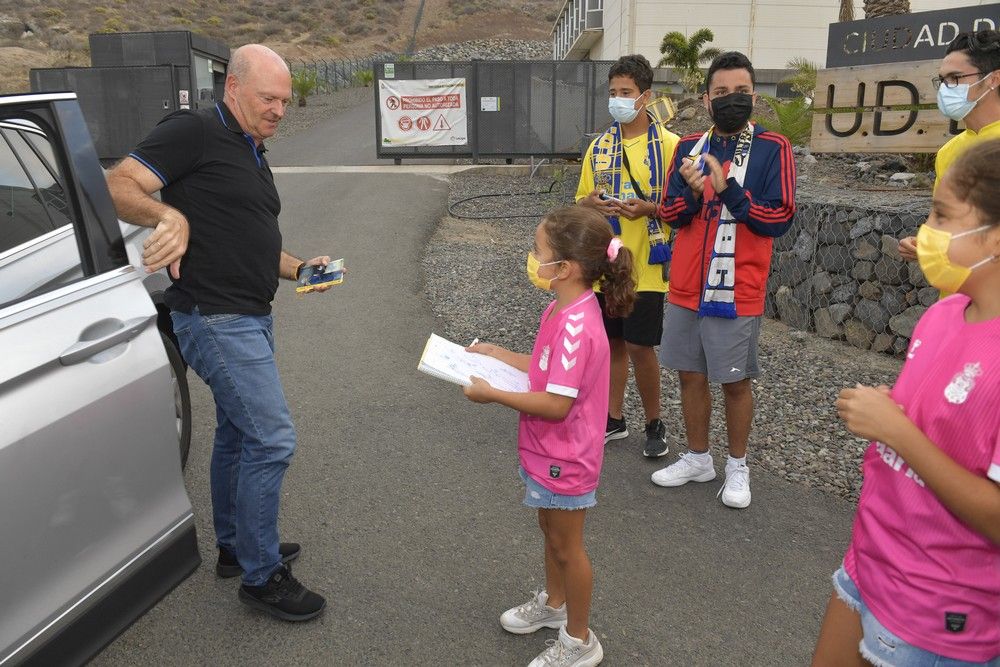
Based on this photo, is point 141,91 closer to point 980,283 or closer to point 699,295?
point 699,295

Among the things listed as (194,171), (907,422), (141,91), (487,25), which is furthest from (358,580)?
(487,25)

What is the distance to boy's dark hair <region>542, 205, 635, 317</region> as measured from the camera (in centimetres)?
263

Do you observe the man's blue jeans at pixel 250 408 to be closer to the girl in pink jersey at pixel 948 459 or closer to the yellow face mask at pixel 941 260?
the girl in pink jersey at pixel 948 459

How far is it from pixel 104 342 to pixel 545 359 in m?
1.32

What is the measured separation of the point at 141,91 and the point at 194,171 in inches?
757

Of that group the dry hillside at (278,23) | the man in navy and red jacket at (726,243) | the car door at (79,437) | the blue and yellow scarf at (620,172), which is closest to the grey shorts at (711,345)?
the man in navy and red jacket at (726,243)

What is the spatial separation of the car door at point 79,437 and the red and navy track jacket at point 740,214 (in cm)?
250

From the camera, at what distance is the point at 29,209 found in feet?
9.95

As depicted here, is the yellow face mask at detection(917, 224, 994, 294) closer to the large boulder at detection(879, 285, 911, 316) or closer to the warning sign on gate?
the large boulder at detection(879, 285, 911, 316)

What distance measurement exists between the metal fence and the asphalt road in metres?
13.1

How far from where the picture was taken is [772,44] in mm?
32344

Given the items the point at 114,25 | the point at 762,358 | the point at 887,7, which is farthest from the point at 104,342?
the point at 114,25

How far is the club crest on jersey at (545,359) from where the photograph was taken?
2623 mm

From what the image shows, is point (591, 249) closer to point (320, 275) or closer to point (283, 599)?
point (320, 275)
